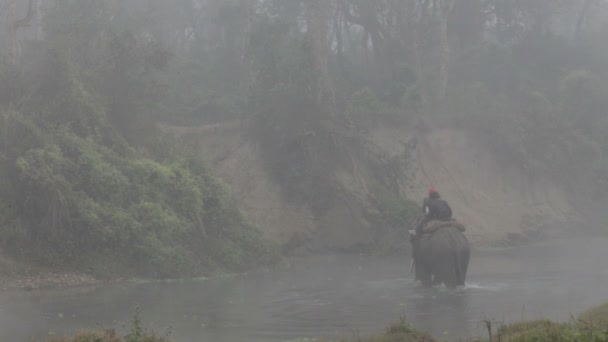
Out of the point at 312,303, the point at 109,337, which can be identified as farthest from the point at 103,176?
the point at 109,337

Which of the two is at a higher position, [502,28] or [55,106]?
[502,28]

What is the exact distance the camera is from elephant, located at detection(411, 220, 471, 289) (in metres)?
20.0

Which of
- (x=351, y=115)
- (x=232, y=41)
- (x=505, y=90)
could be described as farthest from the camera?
(x=505, y=90)

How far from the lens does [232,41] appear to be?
43.2 m

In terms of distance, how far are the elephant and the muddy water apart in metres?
0.38

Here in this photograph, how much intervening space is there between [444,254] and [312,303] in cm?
361

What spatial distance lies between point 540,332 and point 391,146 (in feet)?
94.5

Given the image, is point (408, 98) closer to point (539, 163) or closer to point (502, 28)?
point (539, 163)

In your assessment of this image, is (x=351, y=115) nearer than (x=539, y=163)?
Yes

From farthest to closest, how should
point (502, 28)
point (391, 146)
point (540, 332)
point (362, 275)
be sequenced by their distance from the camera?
point (502, 28) < point (391, 146) < point (362, 275) < point (540, 332)

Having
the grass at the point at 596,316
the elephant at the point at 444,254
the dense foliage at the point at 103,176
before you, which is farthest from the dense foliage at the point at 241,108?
the grass at the point at 596,316

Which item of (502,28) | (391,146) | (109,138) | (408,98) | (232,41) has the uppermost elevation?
(502,28)

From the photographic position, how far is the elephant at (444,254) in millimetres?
20047

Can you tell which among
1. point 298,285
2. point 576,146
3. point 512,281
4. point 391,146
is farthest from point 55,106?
point 576,146
